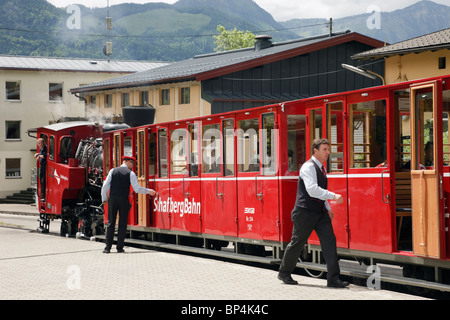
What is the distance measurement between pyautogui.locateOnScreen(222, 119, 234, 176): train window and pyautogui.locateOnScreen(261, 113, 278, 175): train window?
3.50 ft

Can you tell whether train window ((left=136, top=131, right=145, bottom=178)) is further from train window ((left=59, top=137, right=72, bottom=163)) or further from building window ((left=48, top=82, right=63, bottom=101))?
building window ((left=48, top=82, right=63, bottom=101))

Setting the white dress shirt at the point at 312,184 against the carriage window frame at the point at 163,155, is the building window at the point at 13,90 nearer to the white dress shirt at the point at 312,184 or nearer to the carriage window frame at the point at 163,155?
the carriage window frame at the point at 163,155

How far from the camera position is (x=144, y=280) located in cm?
1119

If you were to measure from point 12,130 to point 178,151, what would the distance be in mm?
46236

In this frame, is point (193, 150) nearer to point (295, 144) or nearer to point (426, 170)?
point (295, 144)

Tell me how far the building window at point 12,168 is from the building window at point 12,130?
1.84 meters

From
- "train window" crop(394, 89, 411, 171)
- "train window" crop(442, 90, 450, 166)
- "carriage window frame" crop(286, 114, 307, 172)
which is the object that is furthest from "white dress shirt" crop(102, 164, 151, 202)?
"train window" crop(442, 90, 450, 166)

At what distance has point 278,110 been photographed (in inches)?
483

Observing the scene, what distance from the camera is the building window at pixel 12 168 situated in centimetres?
5841

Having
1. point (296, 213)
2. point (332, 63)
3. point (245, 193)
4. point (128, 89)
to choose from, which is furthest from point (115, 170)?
point (128, 89)

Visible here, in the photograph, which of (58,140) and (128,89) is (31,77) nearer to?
(128,89)

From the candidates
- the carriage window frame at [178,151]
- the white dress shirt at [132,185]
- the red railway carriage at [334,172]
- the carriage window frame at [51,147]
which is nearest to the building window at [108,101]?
the carriage window frame at [51,147]

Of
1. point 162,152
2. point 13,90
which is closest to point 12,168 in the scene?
point 13,90

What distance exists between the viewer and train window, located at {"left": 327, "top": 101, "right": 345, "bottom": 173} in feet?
36.1
